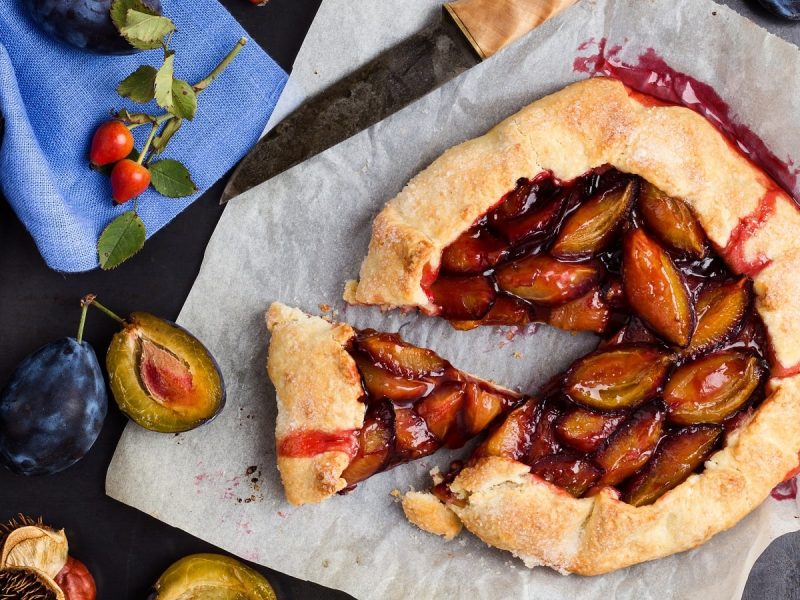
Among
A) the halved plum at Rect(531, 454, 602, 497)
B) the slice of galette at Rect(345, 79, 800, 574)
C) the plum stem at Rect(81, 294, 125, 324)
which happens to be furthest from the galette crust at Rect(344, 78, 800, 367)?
the plum stem at Rect(81, 294, 125, 324)

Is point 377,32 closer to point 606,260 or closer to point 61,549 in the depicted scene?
point 606,260

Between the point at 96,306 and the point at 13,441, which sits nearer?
the point at 13,441

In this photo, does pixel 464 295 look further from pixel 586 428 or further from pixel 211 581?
pixel 211 581

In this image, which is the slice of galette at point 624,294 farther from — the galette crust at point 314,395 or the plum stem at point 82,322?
the plum stem at point 82,322

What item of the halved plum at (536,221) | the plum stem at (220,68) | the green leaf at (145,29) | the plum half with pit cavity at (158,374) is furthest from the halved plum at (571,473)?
the green leaf at (145,29)

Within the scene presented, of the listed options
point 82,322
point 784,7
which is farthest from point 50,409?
point 784,7

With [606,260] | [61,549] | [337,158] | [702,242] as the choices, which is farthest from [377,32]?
[61,549]

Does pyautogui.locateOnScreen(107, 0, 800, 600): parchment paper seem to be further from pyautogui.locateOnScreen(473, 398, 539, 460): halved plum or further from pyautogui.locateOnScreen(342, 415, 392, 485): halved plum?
pyautogui.locateOnScreen(473, 398, 539, 460): halved plum

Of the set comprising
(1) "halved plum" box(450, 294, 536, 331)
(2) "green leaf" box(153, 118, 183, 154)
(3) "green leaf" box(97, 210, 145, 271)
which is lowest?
(1) "halved plum" box(450, 294, 536, 331)
